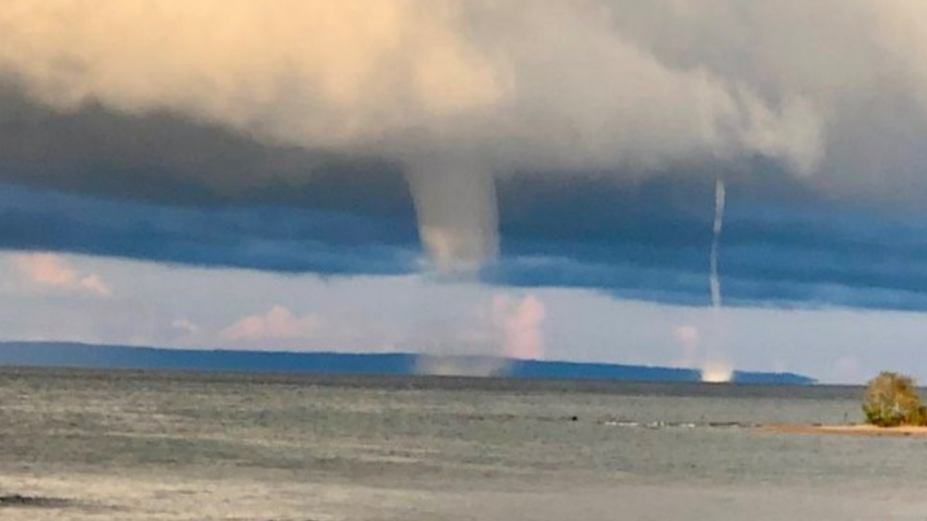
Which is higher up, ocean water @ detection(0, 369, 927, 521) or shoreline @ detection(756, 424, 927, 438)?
shoreline @ detection(756, 424, 927, 438)

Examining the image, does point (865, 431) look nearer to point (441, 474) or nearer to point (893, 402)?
point (893, 402)

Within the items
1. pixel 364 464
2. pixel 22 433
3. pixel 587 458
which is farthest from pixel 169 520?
pixel 22 433

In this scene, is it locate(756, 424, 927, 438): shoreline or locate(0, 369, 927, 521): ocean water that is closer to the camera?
locate(0, 369, 927, 521): ocean water

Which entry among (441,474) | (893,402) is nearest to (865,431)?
(893,402)

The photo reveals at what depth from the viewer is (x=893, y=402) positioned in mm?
166250

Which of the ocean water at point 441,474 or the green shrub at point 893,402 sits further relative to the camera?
the green shrub at point 893,402

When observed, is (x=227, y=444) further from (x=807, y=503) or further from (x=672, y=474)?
(x=807, y=503)

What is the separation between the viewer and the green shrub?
529 feet

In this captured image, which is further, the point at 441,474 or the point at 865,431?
the point at 865,431

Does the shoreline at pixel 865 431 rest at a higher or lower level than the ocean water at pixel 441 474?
higher

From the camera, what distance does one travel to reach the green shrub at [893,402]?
16138 cm

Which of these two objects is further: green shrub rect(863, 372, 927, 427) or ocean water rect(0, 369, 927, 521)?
green shrub rect(863, 372, 927, 427)

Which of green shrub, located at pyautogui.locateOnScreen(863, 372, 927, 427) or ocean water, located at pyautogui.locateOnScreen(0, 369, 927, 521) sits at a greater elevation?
green shrub, located at pyautogui.locateOnScreen(863, 372, 927, 427)

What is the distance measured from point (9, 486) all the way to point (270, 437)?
63085mm
